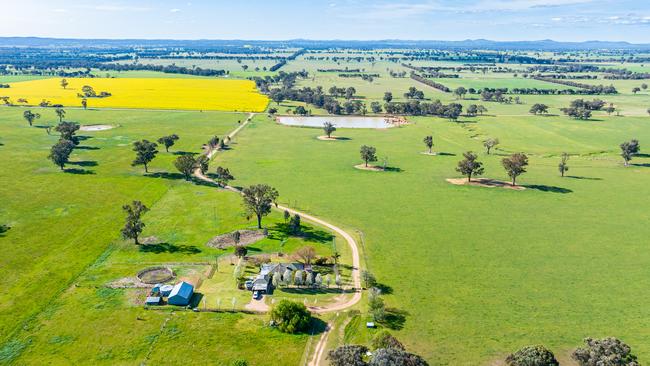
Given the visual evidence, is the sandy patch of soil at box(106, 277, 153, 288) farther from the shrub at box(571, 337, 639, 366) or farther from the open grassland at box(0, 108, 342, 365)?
the shrub at box(571, 337, 639, 366)

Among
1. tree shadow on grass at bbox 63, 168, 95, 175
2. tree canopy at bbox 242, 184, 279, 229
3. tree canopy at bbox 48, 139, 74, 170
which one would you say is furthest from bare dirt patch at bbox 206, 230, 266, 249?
tree canopy at bbox 48, 139, 74, 170

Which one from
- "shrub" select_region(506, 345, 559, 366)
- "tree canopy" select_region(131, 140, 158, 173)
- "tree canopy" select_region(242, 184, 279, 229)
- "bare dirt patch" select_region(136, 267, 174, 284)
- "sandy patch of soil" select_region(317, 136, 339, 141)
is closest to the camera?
"shrub" select_region(506, 345, 559, 366)

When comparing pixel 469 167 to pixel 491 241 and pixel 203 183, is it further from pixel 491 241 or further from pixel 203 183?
pixel 203 183

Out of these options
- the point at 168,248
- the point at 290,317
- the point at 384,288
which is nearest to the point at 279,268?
the point at 290,317

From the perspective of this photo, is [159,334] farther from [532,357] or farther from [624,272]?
[624,272]

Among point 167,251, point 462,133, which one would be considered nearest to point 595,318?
point 167,251
